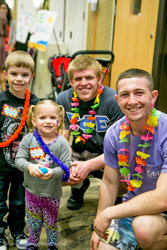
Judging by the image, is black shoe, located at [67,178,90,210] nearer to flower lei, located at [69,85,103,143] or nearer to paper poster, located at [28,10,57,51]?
flower lei, located at [69,85,103,143]

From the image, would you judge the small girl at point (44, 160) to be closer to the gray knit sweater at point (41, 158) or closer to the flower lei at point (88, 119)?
the gray knit sweater at point (41, 158)

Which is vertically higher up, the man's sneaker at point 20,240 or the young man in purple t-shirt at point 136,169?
the young man in purple t-shirt at point 136,169

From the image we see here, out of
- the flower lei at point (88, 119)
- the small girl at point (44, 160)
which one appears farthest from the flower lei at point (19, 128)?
the flower lei at point (88, 119)

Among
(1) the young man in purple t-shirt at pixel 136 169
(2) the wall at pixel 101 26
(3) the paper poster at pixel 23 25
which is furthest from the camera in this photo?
(3) the paper poster at pixel 23 25

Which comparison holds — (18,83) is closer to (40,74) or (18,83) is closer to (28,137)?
(28,137)

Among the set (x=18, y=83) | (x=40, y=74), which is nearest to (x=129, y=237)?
(x=18, y=83)

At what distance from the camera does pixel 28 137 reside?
1630mm

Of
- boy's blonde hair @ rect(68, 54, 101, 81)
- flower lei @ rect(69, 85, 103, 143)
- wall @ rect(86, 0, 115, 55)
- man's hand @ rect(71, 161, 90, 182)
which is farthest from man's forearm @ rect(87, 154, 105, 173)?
wall @ rect(86, 0, 115, 55)

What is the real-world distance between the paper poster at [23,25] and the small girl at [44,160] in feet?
13.1

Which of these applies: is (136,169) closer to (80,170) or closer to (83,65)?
(80,170)

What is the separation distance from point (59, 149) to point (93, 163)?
0.36 meters

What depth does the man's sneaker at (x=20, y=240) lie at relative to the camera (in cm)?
176

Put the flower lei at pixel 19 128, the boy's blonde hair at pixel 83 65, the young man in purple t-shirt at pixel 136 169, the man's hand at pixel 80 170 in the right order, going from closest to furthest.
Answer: the young man in purple t-shirt at pixel 136 169 < the flower lei at pixel 19 128 < the man's hand at pixel 80 170 < the boy's blonde hair at pixel 83 65

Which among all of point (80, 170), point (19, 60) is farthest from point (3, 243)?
point (19, 60)
